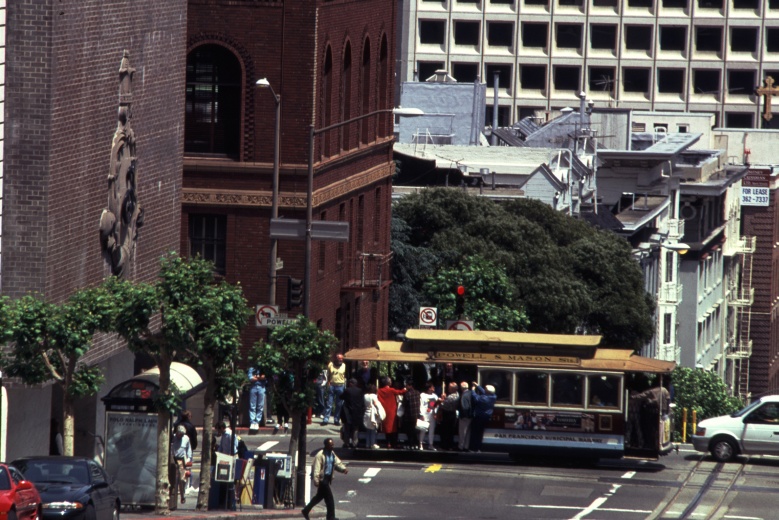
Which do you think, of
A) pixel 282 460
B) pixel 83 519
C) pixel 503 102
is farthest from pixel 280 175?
pixel 503 102

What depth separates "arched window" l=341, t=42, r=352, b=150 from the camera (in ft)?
173

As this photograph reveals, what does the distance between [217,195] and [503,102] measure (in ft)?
291

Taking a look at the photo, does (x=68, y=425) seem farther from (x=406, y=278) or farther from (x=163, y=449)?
(x=406, y=278)

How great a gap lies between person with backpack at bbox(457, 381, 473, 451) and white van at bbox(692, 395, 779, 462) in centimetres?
558

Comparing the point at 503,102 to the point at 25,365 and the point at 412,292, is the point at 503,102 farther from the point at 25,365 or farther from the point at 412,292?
the point at 25,365

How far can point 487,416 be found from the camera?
36406 mm

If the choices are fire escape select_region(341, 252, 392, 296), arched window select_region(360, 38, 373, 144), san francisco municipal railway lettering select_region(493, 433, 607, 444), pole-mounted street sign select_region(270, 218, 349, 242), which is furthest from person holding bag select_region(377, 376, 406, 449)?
arched window select_region(360, 38, 373, 144)

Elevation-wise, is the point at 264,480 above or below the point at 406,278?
below

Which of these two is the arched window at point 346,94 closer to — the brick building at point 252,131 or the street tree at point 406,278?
the brick building at point 252,131

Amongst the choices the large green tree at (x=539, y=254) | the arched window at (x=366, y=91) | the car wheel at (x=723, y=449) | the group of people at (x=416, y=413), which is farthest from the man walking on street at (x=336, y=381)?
the large green tree at (x=539, y=254)

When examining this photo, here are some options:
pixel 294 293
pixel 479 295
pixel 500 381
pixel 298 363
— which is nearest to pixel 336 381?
pixel 294 293

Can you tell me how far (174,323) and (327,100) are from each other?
72.3 feet

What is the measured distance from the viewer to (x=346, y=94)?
5325 centimetres

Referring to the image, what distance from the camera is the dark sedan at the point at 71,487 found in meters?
25.0
